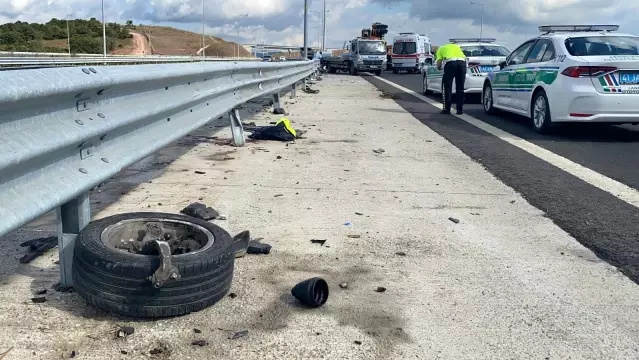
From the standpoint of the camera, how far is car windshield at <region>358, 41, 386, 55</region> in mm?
41500

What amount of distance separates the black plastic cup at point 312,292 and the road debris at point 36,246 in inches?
63.1

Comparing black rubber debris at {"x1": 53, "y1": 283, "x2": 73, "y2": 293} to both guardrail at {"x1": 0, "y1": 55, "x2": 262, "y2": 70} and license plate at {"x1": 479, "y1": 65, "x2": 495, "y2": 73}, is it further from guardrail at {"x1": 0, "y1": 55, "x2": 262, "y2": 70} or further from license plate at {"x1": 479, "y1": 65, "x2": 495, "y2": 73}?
license plate at {"x1": 479, "y1": 65, "x2": 495, "y2": 73}

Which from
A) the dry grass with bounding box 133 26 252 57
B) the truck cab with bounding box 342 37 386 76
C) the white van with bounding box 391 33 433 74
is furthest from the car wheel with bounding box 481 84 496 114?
the dry grass with bounding box 133 26 252 57

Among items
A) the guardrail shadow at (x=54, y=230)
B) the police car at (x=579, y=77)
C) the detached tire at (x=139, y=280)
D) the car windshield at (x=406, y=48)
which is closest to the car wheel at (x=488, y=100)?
the police car at (x=579, y=77)

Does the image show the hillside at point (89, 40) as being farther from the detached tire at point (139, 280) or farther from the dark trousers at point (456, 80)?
the detached tire at point (139, 280)

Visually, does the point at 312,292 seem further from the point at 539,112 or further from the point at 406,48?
the point at 406,48

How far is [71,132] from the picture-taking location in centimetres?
311

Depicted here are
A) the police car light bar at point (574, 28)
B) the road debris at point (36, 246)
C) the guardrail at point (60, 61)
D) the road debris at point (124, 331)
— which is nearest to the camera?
the road debris at point (124, 331)

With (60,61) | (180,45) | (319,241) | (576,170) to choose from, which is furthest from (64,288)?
(180,45)

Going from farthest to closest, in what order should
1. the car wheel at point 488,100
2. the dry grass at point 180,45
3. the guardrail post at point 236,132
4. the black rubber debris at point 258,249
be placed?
the dry grass at point 180,45 < the car wheel at point 488,100 < the guardrail post at point 236,132 < the black rubber debris at point 258,249

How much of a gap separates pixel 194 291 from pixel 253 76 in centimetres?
688

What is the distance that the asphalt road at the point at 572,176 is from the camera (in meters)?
4.60

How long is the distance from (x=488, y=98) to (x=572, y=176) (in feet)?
23.7

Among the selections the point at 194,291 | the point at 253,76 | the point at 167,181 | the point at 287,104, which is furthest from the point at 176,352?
the point at 287,104
